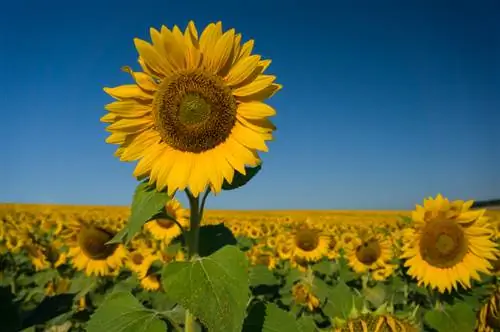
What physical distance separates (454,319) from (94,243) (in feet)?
12.1

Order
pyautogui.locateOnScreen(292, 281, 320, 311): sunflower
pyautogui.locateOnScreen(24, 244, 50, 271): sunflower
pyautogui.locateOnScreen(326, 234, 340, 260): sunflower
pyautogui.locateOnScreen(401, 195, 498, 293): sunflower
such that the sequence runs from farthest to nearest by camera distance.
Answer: pyautogui.locateOnScreen(326, 234, 340, 260): sunflower, pyautogui.locateOnScreen(24, 244, 50, 271): sunflower, pyautogui.locateOnScreen(292, 281, 320, 311): sunflower, pyautogui.locateOnScreen(401, 195, 498, 293): sunflower

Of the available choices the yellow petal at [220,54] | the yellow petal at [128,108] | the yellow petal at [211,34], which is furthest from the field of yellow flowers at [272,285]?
the yellow petal at [211,34]

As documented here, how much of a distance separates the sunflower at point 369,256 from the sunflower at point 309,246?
1.28m

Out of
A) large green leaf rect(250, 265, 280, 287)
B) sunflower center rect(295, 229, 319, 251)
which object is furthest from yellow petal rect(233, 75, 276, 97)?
sunflower center rect(295, 229, 319, 251)

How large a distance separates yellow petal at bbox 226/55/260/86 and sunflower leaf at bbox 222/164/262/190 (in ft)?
1.29

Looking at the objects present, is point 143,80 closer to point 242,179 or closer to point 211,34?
point 211,34

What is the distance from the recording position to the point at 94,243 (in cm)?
565

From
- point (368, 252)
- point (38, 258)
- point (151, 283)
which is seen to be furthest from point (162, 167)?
point (38, 258)

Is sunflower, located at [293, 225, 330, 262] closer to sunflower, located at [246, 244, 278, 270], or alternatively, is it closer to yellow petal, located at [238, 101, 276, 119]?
sunflower, located at [246, 244, 278, 270]

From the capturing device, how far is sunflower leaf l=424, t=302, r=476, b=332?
3562 mm

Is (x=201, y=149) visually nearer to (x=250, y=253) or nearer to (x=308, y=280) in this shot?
(x=308, y=280)

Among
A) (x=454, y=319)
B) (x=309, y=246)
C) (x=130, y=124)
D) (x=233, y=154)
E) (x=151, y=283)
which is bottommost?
(x=151, y=283)

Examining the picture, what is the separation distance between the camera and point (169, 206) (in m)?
6.51

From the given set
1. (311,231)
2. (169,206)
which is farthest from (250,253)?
(169,206)
